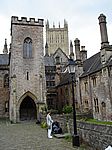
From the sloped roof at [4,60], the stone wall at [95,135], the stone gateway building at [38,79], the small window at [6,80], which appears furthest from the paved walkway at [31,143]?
the sloped roof at [4,60]

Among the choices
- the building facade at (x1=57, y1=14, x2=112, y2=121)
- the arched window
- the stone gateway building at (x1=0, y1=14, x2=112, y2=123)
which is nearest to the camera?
the building facade at (x1=57, y1=14, x2=112, y2=121)

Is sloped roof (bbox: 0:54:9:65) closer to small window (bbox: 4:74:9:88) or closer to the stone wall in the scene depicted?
small window (bbox: 4:74:9:88)

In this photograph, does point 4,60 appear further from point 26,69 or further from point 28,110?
point 28,110

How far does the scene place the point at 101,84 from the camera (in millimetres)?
24797

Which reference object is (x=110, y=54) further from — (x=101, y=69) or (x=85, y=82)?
(x=85, y=82)

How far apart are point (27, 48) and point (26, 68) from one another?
342 cm

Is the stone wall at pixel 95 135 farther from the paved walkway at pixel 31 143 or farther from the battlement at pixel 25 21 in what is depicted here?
the battlement at pixel 25 21

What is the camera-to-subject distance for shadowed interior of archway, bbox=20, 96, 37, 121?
34094 mm

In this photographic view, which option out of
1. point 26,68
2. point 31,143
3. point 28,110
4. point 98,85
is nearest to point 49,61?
point 26,68

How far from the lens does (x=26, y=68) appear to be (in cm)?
3241

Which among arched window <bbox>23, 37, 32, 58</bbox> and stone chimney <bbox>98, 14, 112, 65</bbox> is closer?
stone chimney <bbox>98, 14, 112, 65</bbox>

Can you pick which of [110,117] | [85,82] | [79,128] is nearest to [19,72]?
[85,82]

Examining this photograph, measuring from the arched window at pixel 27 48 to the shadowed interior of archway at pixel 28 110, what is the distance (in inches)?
274

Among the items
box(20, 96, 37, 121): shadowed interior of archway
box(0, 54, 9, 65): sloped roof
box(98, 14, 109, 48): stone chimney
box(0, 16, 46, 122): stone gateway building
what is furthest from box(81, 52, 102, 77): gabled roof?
box(0, 54, 9, 65): sloped roof
